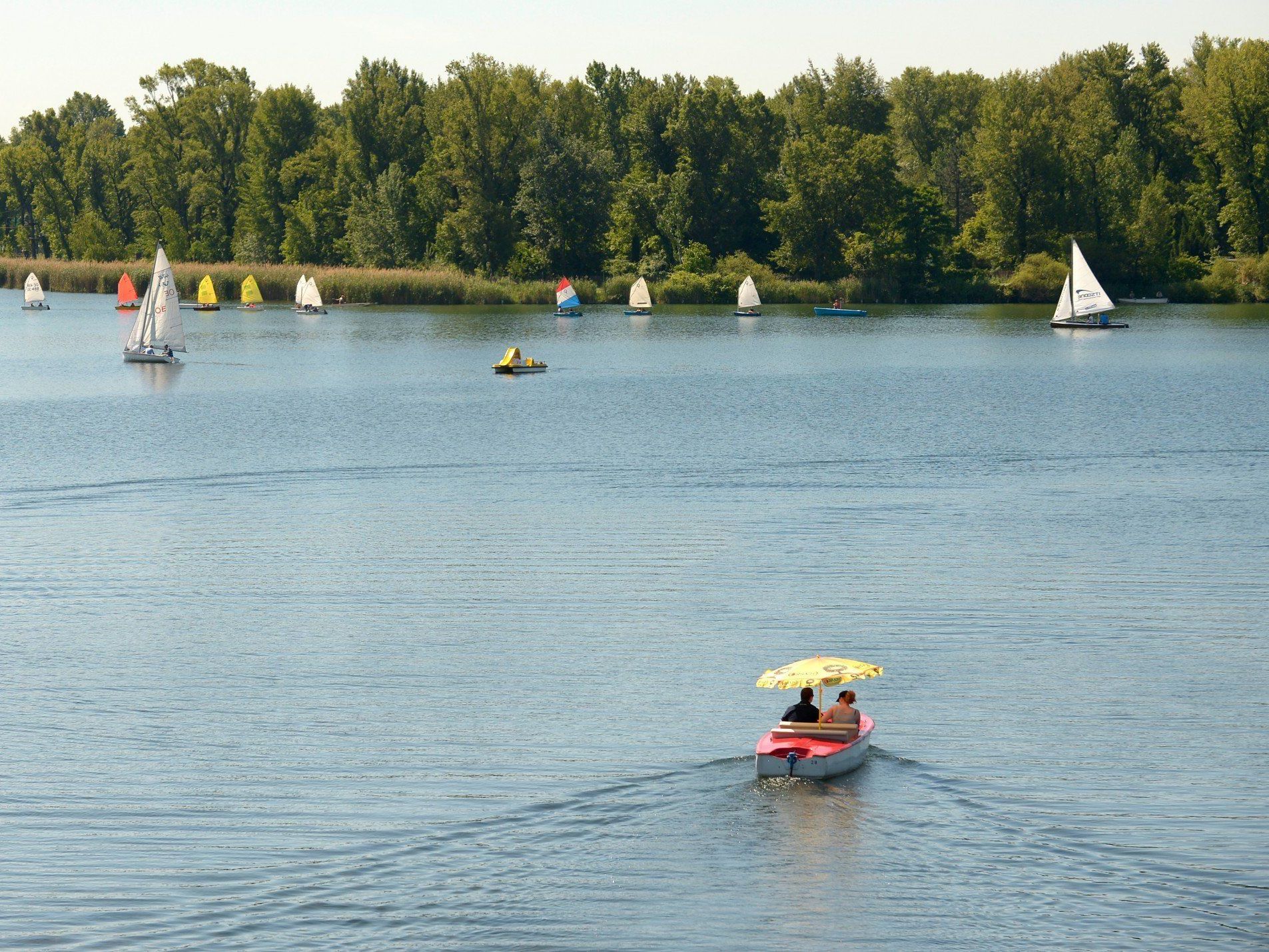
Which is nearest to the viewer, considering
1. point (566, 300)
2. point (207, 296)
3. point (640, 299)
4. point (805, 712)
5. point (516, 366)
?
point (805, 712)

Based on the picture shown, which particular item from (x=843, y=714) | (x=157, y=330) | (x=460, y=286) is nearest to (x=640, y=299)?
(x=460, y=286)

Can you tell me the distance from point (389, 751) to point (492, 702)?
10.0 feet

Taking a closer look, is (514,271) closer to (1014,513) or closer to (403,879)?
(1014,513)

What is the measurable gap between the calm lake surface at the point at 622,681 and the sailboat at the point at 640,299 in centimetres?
8465

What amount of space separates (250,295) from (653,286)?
4281 centimetres

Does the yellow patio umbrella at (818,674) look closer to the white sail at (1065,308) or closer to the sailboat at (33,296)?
the white sail at (1065,308)

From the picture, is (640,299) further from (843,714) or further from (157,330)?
(843,714)

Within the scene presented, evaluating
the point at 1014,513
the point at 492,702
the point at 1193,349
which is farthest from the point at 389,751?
the point at 1193,349

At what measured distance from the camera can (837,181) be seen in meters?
163

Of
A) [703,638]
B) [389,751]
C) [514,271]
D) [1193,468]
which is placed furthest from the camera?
[514,271]

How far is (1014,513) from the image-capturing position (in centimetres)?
4519

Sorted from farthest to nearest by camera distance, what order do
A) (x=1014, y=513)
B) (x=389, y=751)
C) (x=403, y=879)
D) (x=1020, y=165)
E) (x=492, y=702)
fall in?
(x=1020, y=165)
(x=1014, y=513)
(x=492, y=702)
(x=389, y=751)
(x=403, y=879)

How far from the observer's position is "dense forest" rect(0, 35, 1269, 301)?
16000 cm

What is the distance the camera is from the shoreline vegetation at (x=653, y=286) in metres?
160
